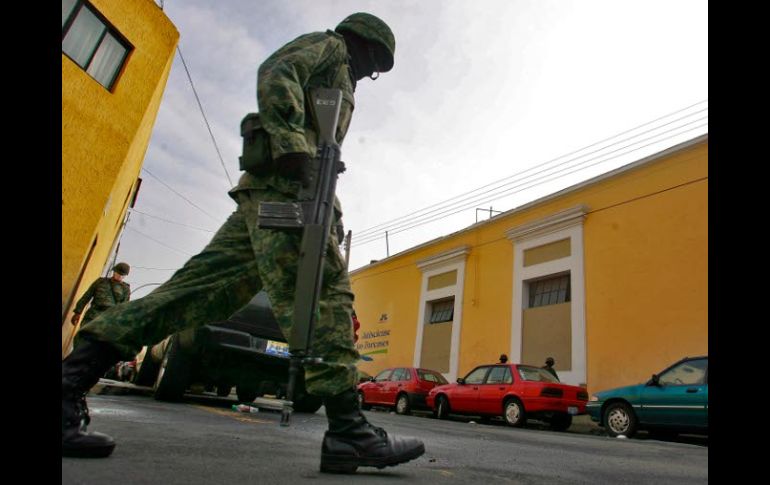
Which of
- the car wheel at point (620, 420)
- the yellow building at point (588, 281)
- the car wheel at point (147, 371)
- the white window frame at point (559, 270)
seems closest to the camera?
the car wheel at point (147, 371)

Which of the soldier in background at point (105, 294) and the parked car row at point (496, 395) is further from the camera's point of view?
the parked car row at point (496, 395)

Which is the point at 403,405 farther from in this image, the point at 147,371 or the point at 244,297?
the point at 244,297

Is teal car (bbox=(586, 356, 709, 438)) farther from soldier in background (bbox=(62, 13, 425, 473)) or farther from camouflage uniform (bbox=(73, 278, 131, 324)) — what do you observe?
camouflage uniform (bbox=(73, 278, 131, 324))

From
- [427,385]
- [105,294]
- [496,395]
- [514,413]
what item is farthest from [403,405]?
[105,294]

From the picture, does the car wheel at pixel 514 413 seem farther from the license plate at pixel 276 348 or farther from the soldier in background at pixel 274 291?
the soldier in background at pixel 274 291

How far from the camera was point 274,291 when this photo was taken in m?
2.29

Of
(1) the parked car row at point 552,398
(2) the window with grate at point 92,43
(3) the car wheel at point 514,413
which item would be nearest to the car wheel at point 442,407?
(1) the parked car row at point 552,398

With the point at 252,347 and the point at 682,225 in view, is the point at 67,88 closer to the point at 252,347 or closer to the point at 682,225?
the point at 252,347

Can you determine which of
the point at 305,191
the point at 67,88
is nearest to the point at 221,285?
the point at 305,191

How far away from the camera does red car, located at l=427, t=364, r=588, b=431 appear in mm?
9859

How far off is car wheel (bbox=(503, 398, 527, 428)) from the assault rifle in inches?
346

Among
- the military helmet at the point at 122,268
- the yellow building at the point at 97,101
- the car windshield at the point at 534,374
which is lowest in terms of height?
the car windshield at the point at 534,374

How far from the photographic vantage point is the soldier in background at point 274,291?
2.11 m
